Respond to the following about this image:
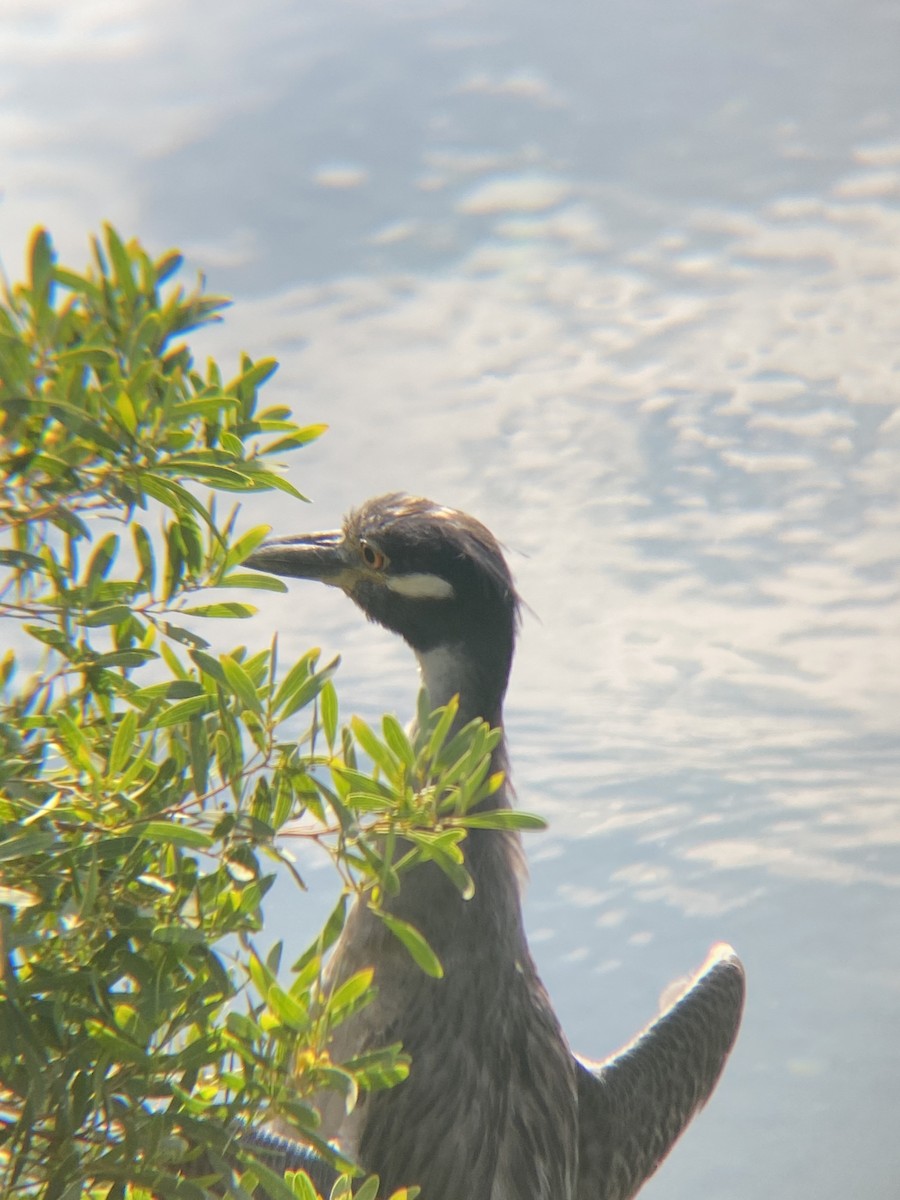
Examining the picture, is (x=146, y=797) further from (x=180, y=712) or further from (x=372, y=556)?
(x=372, y=556)

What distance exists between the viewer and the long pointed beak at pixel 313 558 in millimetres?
2700

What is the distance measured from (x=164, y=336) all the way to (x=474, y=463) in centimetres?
1135

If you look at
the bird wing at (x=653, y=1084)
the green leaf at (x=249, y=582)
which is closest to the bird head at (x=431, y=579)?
the bird wing at (x=653, y=1084)

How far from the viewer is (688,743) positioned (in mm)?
18078

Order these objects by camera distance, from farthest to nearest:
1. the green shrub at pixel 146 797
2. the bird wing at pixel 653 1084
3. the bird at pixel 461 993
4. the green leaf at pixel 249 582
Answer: the bird wing at pixel 653 1084 → the bird at pixel 461 993 → the green leaf at pixel 249 582 → the green shrub at pixel 146 797

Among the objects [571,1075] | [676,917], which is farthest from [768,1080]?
[571,1075]

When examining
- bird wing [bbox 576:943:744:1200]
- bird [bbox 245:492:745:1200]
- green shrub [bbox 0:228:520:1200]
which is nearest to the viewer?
green shrub [bbox 0:228:520:1200]

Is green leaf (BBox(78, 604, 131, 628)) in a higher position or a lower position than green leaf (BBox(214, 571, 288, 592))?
lower

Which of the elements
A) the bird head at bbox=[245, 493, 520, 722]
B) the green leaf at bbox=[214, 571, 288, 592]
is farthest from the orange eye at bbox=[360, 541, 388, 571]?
the green leaf at bbox=[214, 571, 288, 592]

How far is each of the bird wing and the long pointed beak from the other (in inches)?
61.1

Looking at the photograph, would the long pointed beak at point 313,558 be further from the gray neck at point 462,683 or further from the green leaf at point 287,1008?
the green leaf at point 287,1008

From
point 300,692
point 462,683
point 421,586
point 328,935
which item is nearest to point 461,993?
point 462,683

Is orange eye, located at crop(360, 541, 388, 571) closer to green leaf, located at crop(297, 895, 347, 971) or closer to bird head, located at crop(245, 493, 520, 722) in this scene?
bird head, located at crop(245, 493, 520, 722)

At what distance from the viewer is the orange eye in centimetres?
269
